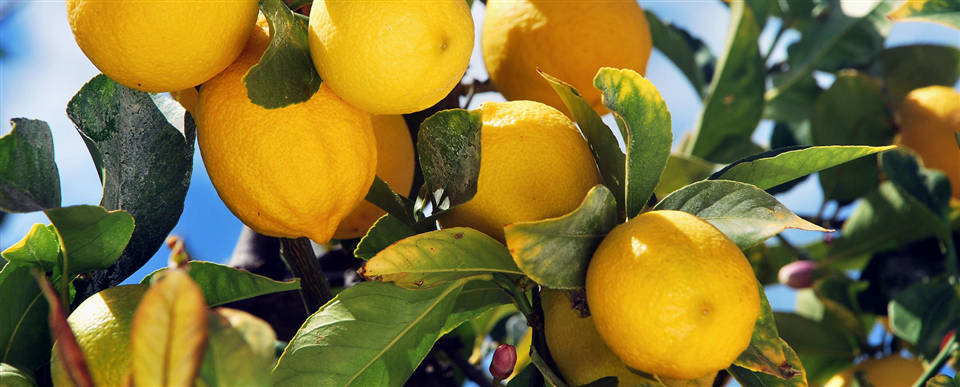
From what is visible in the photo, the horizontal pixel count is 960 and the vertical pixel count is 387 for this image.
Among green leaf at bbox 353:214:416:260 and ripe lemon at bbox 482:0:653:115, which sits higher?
ripe lemon at bbox 482:0:653:115

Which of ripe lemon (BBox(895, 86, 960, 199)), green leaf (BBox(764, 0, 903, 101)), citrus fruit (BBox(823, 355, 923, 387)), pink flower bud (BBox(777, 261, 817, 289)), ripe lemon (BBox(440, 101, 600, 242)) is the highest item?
ripe lemon (BBox(440, 101, 600, 242))

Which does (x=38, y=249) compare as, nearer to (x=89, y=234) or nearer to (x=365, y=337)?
(x=89, y=234)

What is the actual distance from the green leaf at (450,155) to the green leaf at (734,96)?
0.83 meters

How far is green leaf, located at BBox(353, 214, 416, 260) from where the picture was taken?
0.64m

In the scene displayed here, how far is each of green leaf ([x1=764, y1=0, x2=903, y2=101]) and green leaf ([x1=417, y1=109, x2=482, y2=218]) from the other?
3.29 feet

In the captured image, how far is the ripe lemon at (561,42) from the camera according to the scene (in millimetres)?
807

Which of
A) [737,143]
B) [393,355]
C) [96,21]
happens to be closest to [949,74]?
[737,143]

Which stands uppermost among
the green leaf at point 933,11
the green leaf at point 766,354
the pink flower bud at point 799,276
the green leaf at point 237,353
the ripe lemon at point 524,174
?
the green leaf at point 237,353

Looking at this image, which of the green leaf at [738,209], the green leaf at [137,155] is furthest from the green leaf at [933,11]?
the green leaf at [137,155]

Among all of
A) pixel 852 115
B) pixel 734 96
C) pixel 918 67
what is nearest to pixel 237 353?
pixel 734 96

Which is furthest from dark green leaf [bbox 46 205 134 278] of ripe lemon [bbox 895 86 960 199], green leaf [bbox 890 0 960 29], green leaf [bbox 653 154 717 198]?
ripe lemon [bbox 895 86 960 199]

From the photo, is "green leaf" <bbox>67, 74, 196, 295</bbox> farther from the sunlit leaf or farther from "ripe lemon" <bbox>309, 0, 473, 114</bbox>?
the sunlit leaf

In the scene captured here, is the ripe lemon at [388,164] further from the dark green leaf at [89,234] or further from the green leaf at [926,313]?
the green leaf at [926,313]

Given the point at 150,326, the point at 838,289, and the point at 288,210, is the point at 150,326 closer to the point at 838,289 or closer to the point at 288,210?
the point at 288,210
